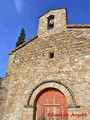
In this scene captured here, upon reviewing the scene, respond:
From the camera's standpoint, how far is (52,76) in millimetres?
7910

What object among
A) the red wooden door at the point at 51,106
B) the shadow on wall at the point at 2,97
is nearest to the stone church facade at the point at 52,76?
the red wooden door at the point at 51,106

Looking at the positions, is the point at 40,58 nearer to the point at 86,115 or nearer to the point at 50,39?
the point at 50,39

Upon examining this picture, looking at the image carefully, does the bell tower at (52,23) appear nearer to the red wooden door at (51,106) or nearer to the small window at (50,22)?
the small window at (50,22)

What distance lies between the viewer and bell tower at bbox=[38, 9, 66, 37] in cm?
914

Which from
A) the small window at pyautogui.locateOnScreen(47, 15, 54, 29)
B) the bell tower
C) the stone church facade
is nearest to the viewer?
the stone church facade

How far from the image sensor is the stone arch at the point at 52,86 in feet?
23.2

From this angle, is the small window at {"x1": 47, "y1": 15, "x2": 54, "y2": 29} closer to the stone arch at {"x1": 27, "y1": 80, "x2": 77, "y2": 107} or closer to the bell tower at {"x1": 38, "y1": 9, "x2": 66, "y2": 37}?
the bell tower at {"x1": 38, "y1": 9, "x2": 66, "y2": 37}

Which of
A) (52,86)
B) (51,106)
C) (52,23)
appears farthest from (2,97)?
(52,23)

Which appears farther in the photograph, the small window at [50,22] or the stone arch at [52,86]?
the small window at [50,22]

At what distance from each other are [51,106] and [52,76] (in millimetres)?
1382

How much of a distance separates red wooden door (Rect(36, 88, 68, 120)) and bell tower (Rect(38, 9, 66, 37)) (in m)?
3.32

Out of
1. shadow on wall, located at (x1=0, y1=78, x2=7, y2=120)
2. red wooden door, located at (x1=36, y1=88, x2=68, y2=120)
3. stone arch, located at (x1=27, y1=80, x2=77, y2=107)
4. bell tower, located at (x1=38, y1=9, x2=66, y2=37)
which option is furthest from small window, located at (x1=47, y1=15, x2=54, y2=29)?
shadow on wall, located at (x1=0, y1=78, x2=7, y2=120)

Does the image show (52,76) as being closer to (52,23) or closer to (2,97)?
(2,97)

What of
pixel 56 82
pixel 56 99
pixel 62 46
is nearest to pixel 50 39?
pixel 62 46
